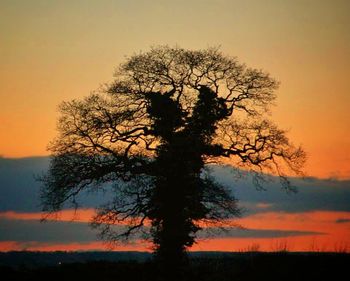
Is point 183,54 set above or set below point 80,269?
above

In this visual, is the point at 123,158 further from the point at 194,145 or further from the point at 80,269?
the point at 80,269

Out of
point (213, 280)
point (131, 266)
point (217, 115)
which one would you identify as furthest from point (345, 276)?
point (217, 115)

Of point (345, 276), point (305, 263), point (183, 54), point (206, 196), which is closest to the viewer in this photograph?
point (345, 276)

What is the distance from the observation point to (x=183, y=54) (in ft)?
139

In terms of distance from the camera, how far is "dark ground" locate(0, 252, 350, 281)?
99.5ft

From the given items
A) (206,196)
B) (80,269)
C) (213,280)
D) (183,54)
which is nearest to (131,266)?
(80,269)

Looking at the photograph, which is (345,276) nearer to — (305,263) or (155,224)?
(305,263)

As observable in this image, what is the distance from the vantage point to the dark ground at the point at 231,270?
30.3 meters

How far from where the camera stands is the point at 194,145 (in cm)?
4019

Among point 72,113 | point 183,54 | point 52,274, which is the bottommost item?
point 52,274

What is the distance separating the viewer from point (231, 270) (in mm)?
31594

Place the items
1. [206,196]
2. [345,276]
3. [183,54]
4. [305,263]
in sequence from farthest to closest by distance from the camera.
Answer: [183,54] → [206,196] → [305,263] → [345,276]

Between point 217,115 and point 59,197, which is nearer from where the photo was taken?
point 59,197

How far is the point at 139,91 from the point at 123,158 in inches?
182
